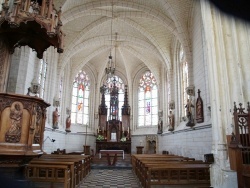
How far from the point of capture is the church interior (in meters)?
5.06

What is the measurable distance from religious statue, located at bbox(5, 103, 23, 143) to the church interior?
17 mm

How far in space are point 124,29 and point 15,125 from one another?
1429 cm

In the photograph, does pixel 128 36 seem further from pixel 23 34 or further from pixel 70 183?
pixel 70 183

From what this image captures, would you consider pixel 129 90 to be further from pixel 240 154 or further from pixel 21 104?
pixel 21 104

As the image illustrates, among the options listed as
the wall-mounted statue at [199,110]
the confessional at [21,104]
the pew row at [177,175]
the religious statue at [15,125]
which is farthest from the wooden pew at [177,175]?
the wall-mounted statue at [199,110]

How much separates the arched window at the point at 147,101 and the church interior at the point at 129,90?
11 cm

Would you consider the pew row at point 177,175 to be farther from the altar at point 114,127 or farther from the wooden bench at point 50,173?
the altar at point 114,127

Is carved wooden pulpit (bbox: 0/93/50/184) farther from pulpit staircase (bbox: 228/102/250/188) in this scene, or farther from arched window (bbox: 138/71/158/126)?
arched window (bbox: 138/71/158/126)

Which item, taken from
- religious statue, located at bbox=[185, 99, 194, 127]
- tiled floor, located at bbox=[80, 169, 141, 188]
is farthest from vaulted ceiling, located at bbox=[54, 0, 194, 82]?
tiled floor, located at bbox=[80, 169, 141, 188]

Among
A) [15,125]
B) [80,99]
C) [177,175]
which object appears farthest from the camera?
[80,99]

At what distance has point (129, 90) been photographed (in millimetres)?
22344

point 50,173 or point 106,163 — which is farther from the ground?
point 50,173

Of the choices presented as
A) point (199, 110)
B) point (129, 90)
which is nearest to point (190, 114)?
point (199, 110)

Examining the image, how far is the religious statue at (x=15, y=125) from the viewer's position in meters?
3.99
